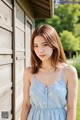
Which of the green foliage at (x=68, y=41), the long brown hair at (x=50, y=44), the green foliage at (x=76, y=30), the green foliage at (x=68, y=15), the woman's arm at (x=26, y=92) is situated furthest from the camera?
the green foliage at (x=68, y=15)

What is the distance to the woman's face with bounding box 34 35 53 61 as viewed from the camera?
260 cm

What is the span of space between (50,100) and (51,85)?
0.10m

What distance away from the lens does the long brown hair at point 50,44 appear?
2.59m

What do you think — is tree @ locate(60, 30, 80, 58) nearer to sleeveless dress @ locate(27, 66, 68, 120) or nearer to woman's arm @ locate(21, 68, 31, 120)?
woman's arm @ locate(21, 68, 31, 120)

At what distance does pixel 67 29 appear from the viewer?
55.2m

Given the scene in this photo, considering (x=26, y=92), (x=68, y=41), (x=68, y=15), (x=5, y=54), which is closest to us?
(x=26, y=92)

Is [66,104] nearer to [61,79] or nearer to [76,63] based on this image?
[61,79]

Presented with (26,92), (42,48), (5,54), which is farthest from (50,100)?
(5,54)

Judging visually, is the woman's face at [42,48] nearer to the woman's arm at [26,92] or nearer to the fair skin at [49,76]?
the fair skin at [49,76]

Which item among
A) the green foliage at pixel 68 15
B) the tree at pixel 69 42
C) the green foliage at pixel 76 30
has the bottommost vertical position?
the tree at pixel 69 42

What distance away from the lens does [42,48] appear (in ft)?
8.51

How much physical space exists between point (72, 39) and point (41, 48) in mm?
52041

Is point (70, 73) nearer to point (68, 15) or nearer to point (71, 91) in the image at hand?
point (71, 91)

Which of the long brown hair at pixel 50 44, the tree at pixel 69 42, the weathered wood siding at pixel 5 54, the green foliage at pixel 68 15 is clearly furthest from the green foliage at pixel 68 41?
the long brown hair at pixel 50 44
